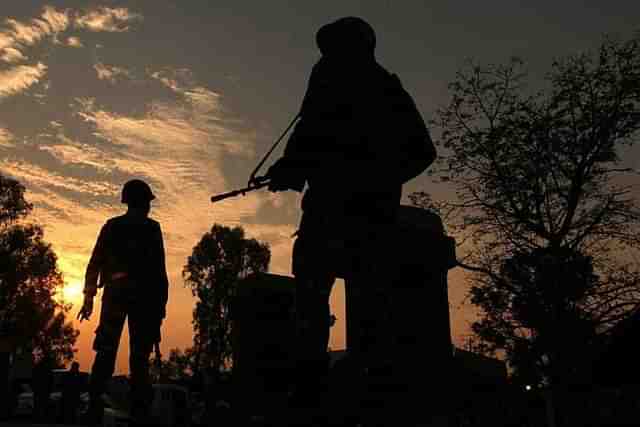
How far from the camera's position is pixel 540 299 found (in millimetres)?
21016

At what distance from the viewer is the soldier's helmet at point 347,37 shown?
3.35m

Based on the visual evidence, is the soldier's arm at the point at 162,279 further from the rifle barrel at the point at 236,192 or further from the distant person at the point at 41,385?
the distant person at the point at 41,385

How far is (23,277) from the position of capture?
3997 centimetres

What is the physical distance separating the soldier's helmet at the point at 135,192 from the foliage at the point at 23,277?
37.2m

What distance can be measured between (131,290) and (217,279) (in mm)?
43126

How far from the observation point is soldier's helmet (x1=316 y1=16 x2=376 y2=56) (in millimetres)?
3346

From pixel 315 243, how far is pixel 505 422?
42.3 feet

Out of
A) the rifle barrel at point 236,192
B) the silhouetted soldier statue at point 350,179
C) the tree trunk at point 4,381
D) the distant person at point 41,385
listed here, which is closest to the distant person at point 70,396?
the distant person at point 41,385

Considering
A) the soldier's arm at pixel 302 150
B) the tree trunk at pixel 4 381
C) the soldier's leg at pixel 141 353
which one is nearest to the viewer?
the soldier's arm at pixel 302 150

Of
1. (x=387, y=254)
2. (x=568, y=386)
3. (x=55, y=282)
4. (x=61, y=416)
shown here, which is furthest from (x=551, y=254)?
(x=55, y=282)

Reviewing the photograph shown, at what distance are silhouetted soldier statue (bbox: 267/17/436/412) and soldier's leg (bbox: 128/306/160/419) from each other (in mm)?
3041

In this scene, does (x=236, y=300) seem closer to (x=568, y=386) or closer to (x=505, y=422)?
Result: (x=505, y=422)

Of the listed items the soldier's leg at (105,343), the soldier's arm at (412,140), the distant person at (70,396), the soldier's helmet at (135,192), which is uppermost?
the soldier's helmet at (135,192)

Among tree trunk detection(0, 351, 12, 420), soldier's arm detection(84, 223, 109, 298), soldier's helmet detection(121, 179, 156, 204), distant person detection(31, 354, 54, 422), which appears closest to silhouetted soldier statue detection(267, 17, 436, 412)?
soldier's helmet detection(121, 179, 156, 204)
